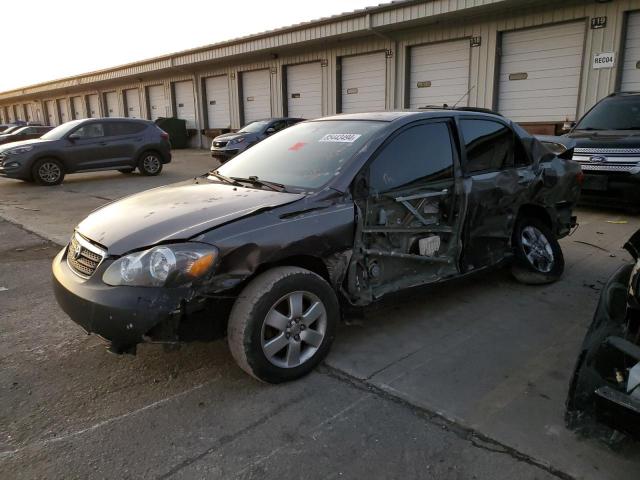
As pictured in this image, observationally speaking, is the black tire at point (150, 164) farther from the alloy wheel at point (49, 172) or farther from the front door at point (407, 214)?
the front door at point (407, 214)

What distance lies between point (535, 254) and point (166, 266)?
357 cm

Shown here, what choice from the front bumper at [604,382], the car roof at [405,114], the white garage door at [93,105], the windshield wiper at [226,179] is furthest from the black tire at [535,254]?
the white garage door at [93,105]

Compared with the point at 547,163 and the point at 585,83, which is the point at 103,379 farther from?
the point at 585,83

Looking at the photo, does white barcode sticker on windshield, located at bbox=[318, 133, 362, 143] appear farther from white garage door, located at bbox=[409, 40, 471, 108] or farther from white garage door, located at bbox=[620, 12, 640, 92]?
white garage door, located at bbox=[409, 40, 471, 108]

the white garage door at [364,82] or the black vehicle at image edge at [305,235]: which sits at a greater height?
the white garage door at [364,82]

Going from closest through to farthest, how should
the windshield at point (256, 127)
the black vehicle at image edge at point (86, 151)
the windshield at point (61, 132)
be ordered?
the black vehicle at image edge at point (86, 151)
the windshield at point (61, 132)
the windshield at point (256, 127)

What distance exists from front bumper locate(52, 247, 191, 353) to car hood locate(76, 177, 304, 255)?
0.26 m

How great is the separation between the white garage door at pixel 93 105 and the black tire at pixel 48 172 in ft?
83.1

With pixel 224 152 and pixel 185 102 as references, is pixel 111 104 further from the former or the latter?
pixel 224 152

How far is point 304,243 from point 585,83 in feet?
39.8

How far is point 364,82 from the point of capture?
1764 cm

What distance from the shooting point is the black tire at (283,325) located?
111 inches

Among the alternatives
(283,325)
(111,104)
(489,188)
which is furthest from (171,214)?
(111,104)

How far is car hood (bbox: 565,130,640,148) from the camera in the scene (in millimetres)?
7387
